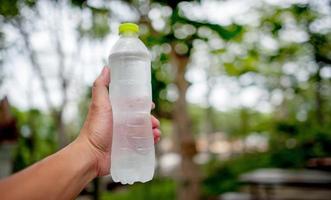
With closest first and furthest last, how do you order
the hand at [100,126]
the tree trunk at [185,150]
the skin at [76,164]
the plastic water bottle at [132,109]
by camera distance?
1. the skin at [76,164]
2. the hand at [100,126]
3. the plastic water bottle at [132,109]
4. the tree trunk at [185,150]

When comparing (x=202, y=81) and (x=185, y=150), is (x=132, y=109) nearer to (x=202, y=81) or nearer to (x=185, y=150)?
(x=185, y=150)

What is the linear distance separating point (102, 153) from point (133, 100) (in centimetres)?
33

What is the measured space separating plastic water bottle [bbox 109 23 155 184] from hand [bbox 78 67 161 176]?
50 millimetres

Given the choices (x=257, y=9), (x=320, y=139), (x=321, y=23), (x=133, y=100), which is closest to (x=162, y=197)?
(x=320, y=139)

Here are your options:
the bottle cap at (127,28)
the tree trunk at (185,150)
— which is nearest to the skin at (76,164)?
the bottle cap at (127,28)

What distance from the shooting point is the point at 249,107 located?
2120cm

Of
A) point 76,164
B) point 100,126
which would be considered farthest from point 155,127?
point 76,164

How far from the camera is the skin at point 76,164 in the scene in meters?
1.49

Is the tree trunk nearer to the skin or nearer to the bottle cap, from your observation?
the skin

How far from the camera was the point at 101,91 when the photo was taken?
1.99 m

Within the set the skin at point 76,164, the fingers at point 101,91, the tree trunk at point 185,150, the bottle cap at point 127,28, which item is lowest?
the tree trunk at point 185,150

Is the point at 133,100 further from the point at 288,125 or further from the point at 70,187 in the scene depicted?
the point at 288,125

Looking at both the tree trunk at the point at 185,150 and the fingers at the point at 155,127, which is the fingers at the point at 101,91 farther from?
the tree trunk at the point at 185,150

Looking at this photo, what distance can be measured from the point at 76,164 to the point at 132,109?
46 centimetres
